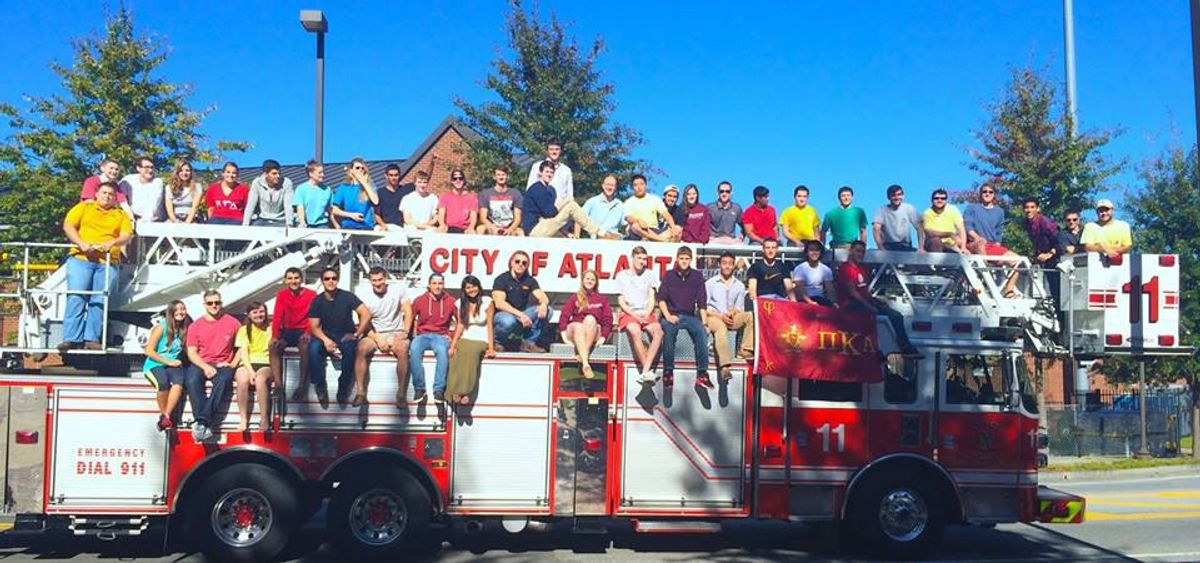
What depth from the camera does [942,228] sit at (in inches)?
482

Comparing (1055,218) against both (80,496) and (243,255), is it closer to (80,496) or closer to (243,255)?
(243,255)

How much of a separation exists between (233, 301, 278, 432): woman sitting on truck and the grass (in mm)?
14552

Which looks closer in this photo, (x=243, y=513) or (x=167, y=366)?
(x=167, y=366)

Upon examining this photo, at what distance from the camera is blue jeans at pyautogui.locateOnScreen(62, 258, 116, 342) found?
33.0 ft

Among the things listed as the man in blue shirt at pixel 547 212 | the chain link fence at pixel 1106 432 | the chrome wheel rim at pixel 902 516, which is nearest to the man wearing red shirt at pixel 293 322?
the man in blue shirt at pixel 547 212

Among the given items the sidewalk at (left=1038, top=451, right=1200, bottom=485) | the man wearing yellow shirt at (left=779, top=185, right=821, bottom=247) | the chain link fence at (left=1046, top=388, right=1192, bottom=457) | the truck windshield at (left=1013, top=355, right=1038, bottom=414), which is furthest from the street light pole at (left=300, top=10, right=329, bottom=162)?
the chain link fence at (left=1046, top=388, right=1192, bottom=457)

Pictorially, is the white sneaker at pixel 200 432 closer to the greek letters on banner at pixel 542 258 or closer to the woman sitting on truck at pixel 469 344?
the woman sitting on truck at pixel 469 344

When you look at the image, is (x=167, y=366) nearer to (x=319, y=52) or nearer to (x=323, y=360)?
(x=323, y=360)

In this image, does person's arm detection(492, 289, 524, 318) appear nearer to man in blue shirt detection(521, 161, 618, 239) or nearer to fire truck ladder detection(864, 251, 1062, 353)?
man in blue shirt detection(521, 161, 618, 239)

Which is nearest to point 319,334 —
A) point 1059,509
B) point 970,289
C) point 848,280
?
point 848,280

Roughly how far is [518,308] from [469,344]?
90 centimetres

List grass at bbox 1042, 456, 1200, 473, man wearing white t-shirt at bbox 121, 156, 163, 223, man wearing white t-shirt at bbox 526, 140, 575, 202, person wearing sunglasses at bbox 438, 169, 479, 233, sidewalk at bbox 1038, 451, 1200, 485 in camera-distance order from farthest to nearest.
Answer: grass at bbox 1042, 456, 1200, 473, sidewalk at bbox 1038, 451, 1200, 485, man wearing white t-shirt at bbox 526, 140, 575, 202, person wearing sunglasses at bbox 438, 169, 479, 233, man wearing white t-shirt at bbox 121, 156, 163, 223

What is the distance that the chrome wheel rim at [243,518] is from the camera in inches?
384

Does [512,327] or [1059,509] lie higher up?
[512,327]
